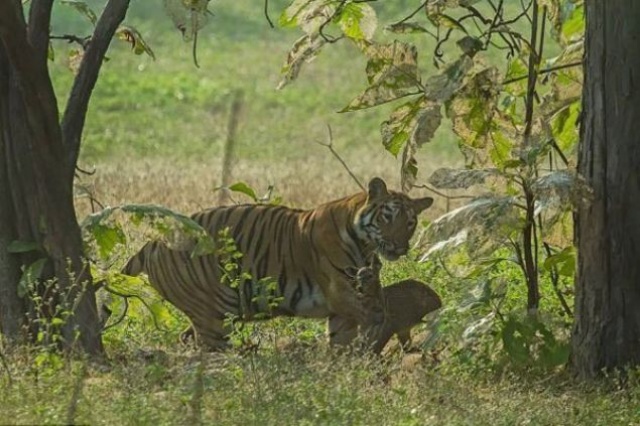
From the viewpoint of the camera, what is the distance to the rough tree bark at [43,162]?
9.11 m

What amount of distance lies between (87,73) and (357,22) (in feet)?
4.96

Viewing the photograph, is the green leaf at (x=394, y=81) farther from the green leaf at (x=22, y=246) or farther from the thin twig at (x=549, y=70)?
the green leaf at (x=22, y=246)

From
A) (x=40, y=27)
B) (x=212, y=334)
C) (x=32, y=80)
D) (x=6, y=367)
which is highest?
(x=40, y=27)

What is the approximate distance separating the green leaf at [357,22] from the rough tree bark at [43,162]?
1.30m

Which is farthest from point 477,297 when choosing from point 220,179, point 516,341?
point 220,179

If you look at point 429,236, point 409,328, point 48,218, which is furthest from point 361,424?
point 409,328

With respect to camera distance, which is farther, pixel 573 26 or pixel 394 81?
pixel 573 26

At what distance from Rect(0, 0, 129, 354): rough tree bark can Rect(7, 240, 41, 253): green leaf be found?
41 millimetres

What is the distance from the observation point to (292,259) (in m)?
11.1

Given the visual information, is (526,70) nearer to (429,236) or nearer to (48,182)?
(429,236)

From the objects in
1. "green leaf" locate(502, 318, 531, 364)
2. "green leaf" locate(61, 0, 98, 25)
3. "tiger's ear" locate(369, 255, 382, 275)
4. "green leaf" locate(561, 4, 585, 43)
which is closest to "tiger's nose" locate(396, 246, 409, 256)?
"tiger's ear" locate(369, 255, 382, 275)

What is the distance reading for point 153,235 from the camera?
30.8 ft

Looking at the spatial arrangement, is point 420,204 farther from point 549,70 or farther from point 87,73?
point 87,73

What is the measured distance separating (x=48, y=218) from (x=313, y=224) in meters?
2.29
